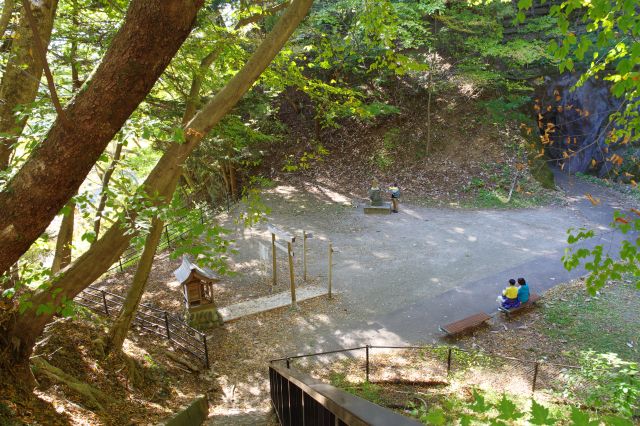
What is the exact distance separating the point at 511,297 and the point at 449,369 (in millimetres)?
3133

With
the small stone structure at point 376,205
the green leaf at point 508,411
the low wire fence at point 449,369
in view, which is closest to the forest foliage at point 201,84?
the low wire fence at point 449,369

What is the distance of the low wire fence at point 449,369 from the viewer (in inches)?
304

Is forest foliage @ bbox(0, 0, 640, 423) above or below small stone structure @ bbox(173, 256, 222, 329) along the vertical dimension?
above

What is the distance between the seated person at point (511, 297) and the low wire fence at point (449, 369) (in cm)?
182

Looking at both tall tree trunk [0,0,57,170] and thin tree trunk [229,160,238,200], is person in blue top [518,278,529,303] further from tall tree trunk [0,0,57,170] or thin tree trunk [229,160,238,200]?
thin tree trunk [229,160,238,200]

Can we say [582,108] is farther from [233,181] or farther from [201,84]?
[201,84]

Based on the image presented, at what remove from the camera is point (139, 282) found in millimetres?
6672

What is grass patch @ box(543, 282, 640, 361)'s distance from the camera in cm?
894

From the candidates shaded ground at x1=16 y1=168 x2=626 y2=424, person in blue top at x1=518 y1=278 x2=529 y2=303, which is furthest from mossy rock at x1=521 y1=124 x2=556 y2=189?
person in blue top at x1=518 y1=278 x2=529 y2=303

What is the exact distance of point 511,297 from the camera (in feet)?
33.1

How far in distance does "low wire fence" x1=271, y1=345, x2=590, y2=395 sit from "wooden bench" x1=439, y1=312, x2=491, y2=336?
1.72ft

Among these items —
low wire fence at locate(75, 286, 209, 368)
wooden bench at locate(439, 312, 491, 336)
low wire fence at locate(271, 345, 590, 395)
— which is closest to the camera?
low wire fence at locate(271, 345, 590, 395)

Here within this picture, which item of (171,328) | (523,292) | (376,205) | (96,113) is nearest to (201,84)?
(171,328)

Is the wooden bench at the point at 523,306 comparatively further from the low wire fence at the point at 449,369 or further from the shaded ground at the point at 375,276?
the low wire fence at the point at 449,369
